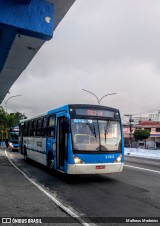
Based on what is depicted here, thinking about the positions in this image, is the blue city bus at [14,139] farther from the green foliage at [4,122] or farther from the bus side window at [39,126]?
the green foliage at [4,122]

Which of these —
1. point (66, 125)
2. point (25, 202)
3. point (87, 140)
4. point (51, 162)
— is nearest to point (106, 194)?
point (25, 202)

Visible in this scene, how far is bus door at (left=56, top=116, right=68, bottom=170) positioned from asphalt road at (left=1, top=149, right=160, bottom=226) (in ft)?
2.48

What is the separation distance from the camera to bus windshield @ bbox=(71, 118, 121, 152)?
1119 cm

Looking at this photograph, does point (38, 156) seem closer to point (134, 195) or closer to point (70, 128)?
point (70, 128)

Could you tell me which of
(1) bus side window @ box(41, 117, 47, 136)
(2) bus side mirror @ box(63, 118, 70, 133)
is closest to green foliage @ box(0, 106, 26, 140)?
(1) bus side window @ box(41, 117, 47, 136)

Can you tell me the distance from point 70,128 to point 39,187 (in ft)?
7.72

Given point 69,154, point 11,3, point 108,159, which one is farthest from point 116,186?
point 11,3

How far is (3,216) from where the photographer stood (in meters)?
6.67

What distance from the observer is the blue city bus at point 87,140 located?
36.0 ft

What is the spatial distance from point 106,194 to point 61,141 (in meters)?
3.62

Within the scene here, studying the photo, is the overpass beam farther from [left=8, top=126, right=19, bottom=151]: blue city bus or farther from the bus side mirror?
[left=8, top=126, right=19, bottom=151]: blue city bus

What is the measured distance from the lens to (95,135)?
11.4 metres

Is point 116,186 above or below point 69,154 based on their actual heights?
below

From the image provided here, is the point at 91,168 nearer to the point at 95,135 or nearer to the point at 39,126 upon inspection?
the point at 95,135
